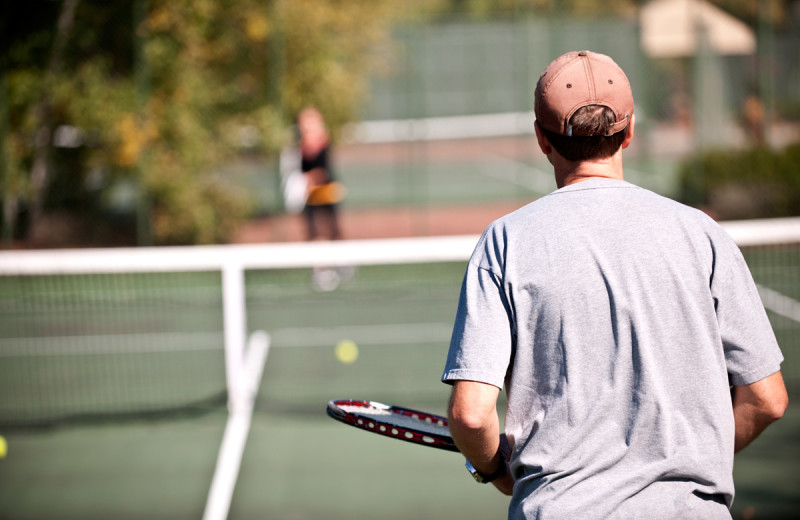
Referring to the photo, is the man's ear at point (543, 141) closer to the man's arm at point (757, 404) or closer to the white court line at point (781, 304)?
the man's arm at point (757, 404)

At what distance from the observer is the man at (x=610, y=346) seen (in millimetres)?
1414

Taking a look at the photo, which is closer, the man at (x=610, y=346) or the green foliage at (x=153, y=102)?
the man at (x=610, y=346)

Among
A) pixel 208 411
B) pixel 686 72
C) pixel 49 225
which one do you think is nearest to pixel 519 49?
pixel 686 72

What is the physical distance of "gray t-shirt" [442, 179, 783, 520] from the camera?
1.41 metres

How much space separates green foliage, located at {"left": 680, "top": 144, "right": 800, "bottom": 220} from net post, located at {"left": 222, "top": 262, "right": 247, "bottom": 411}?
8.59m

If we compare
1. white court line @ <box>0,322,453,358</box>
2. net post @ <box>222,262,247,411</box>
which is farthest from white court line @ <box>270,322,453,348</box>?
net post @ <box>222,262,247,411</box>

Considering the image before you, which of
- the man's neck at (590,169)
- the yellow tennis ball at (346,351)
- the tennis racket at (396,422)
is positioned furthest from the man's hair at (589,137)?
the yellow tennis ball at (346,351)

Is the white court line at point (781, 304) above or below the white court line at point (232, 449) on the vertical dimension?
below

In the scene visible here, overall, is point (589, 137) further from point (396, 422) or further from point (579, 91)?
point (396, 422)

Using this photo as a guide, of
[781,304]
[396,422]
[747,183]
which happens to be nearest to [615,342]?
[396,422]

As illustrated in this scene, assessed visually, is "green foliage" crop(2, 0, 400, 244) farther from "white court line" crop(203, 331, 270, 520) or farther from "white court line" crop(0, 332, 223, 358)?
"white court line" crop(203, 331, 270, 520)

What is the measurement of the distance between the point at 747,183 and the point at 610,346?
11361 mm

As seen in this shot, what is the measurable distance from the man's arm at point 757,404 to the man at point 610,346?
63 millimetres

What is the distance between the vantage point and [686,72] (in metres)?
13.3
